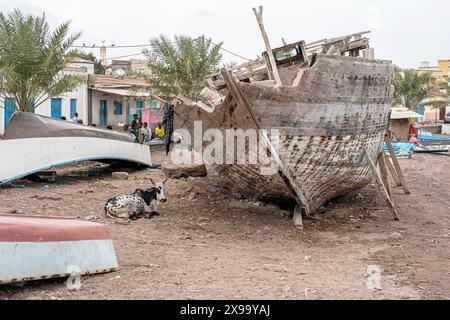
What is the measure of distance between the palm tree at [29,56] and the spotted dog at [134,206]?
20.8 feet

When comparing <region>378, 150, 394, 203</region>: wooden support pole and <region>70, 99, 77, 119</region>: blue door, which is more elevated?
<region>70, 99, 77, 119</region>: blue door

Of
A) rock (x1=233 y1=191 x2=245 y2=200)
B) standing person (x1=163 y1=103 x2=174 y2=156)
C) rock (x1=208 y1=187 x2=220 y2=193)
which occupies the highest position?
standing person (x1=163 y1=103 x2=174 y2=156)

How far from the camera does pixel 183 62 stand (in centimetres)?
1806

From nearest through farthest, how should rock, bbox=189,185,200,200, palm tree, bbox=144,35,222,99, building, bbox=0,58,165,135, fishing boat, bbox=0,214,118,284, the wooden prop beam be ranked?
fishing boat, bbox=0,214,118,284
the wooden prop beam
rock, bbox=189,185,200,200
palm tree, bbox=144,35,222,99
building, bbox=0,58,165,135

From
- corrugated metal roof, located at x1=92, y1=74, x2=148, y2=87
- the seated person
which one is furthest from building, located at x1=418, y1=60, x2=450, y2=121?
the seated person

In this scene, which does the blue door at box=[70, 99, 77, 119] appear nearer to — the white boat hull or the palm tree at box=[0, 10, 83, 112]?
the palm tree at box=[0, 10, 83, 112]

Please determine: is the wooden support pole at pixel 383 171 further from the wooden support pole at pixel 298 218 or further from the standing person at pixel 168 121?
the standing person at pixel 168 121

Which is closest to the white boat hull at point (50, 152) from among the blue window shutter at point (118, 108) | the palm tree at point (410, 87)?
the blue window shutter at point (118, 108)

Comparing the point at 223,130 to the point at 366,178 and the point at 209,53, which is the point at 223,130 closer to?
the point at 366,178

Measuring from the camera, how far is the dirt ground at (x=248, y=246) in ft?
17.2

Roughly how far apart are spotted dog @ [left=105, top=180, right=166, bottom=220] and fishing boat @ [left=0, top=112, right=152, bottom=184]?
313 centimetres

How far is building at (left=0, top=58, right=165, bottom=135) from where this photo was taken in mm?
23094

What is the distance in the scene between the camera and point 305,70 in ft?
A: 26.7
